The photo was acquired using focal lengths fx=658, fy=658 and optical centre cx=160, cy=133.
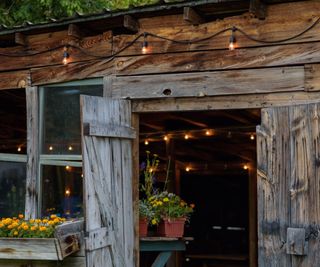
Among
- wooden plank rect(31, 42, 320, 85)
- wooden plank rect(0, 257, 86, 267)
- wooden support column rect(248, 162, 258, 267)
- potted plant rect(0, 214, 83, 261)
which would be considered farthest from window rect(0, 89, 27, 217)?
wooden support column rect(248, 162, 258, 267)

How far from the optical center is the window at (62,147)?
7.99 metres

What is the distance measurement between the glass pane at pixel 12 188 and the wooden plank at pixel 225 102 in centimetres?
234

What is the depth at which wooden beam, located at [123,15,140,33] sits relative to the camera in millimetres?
7434

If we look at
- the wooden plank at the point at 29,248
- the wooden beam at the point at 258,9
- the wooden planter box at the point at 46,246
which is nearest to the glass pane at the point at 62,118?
the wooden planter box at the point at 46,246

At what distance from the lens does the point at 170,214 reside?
7.93 m

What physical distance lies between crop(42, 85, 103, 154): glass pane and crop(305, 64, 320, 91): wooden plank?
8.25 ft

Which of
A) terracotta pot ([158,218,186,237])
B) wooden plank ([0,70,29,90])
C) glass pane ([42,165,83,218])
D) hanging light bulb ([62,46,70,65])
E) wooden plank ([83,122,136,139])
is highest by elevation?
hanging light bulb ([62,46,70,65])

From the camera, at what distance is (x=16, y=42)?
838cm

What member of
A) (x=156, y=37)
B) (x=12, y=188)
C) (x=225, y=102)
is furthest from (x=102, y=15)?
(x=12, y=188)

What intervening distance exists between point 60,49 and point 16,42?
0.59 metres

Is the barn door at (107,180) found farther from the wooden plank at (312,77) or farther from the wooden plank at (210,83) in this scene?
the wooden plank at (312,77)

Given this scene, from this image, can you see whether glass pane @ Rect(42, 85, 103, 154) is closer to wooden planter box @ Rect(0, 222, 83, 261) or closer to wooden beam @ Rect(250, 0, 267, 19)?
wooden planter box @ Rect(0, 222, 83, 261)

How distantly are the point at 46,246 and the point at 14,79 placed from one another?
2.69 meters

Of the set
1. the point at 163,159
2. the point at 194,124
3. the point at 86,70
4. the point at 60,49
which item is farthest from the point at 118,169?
the point at 163,159
